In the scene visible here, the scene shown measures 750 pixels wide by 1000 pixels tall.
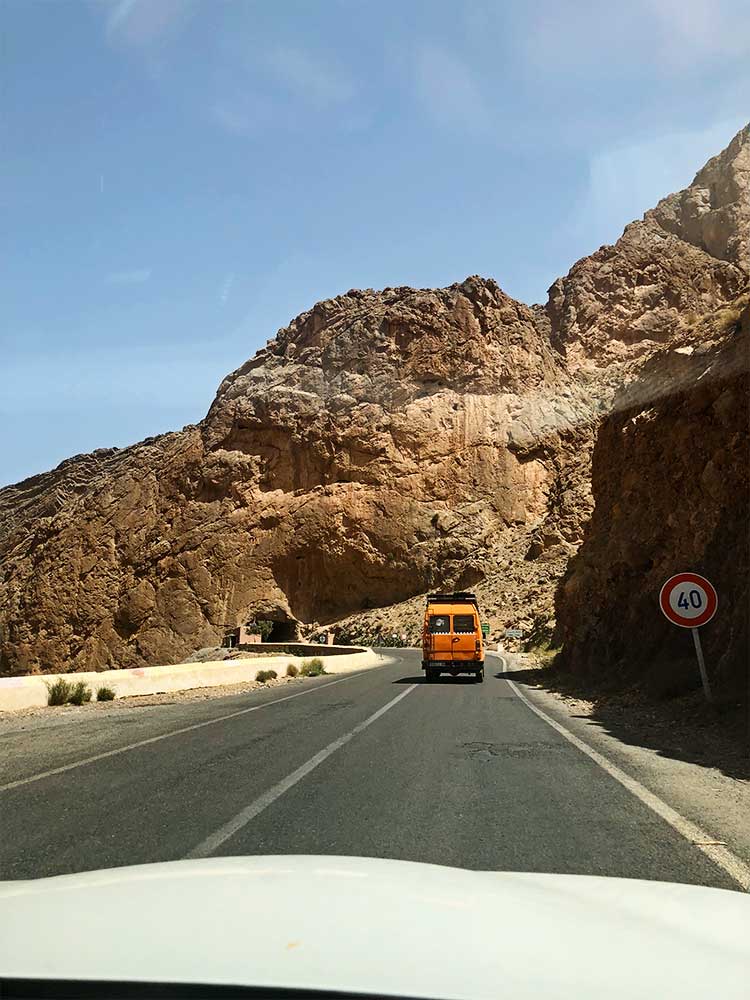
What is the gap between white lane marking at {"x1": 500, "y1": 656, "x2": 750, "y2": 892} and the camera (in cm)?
488

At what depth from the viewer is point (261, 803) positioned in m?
6.73

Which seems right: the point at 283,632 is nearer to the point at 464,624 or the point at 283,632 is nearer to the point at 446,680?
the point at 446,680

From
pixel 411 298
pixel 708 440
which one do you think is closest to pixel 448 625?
pixel 708 440

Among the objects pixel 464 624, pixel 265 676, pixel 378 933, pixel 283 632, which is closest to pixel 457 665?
pixel 464 624

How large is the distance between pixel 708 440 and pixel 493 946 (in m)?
19.3

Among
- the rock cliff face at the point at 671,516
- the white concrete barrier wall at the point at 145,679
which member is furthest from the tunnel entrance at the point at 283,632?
the rock cliff face at the point at 671,516

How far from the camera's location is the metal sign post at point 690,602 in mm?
12500

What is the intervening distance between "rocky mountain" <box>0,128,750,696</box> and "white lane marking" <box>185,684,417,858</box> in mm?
59462

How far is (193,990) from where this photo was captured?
2166mm

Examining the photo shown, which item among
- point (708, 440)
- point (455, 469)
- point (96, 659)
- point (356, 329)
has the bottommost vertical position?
point (96, 659)

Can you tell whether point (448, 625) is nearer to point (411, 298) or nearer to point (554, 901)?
point (554, 901)

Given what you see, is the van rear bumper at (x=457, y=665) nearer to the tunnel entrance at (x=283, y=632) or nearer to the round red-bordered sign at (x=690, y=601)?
the round red-bordered sign at (x=690, y=601)

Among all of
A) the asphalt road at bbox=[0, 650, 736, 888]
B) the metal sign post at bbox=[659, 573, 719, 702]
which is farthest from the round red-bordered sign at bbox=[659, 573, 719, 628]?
the asphalt road at bbox=[0, 650, 736, 888]

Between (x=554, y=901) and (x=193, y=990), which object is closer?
(x=193, y=990)
